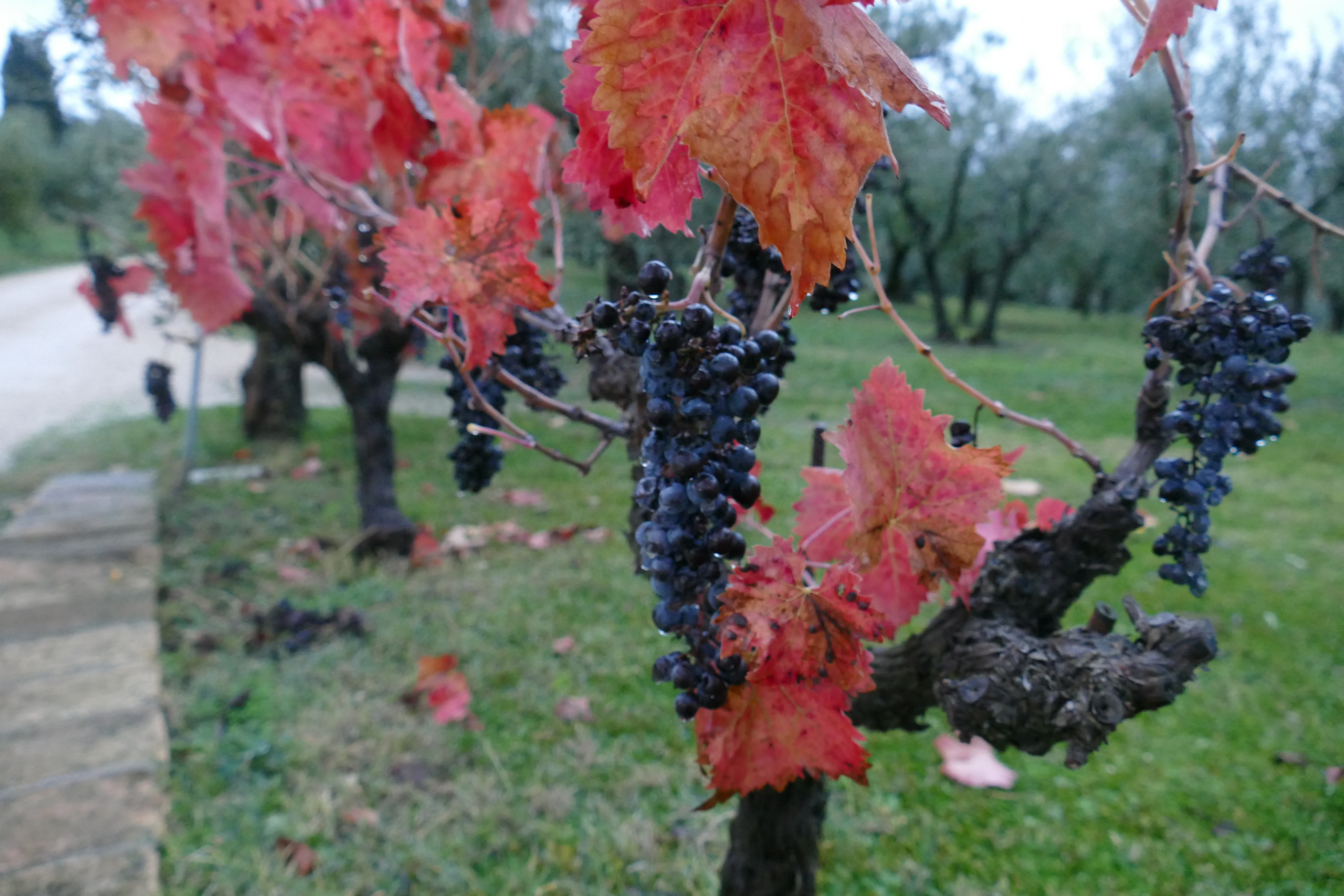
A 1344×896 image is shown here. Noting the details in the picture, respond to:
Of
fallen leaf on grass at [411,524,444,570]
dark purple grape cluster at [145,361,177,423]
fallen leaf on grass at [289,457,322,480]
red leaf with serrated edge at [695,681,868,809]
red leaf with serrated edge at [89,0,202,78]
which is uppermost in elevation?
red leaf with serrated edge at [89,0,202,78]

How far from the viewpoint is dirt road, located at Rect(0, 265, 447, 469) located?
917cm

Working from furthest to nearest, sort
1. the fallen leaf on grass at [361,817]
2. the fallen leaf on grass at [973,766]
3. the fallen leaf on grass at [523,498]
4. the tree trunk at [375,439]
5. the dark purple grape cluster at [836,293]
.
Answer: the fallen leaf on grass at [523,498]
the tree trunk at [375,439]
the fallen leaf on grass at [973,766]
the fallen leaf on grass at [361,817]
the dark purple grape cluster at [836,293]

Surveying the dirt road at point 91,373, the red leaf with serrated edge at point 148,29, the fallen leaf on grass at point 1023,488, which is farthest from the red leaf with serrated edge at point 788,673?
the dirt road at point 91,373

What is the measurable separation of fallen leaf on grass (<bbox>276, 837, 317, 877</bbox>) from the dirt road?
202 inches

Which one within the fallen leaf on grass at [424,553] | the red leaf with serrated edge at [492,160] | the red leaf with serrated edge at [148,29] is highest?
the red leaf with serrated edge at [148,29]

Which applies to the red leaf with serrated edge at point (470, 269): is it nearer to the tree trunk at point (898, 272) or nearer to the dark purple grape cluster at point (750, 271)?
the dark purple grape cluster at point (750, 271)

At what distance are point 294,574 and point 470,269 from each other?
11.7 ft

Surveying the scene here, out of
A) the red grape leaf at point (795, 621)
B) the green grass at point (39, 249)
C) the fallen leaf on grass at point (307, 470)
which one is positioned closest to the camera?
the red grape leaf at point (795, 621)

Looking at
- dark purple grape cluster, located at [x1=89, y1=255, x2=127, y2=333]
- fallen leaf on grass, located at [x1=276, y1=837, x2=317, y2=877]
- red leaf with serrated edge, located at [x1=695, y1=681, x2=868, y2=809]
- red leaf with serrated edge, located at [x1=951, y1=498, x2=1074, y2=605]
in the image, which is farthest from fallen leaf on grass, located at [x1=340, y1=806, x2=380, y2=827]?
dark purple grape cluster, located at [x1=89, y1=255, x2=127, y2=333]

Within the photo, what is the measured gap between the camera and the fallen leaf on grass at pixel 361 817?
2.33 meters

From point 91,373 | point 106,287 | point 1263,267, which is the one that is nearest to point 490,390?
point 1263,267

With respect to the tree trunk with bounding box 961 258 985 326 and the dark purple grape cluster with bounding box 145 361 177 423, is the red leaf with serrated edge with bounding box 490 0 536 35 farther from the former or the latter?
the tree trunk with bounding box 961 258 985 326

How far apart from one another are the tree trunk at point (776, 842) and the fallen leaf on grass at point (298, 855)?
1202mm

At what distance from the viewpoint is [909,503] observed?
3.39 ft
